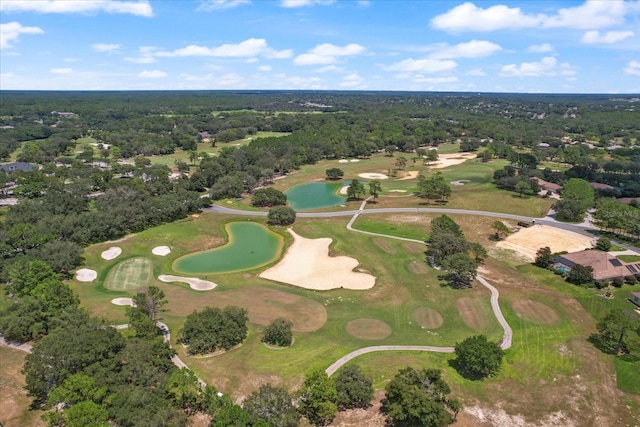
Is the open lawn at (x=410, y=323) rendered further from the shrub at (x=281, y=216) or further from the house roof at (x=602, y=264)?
the shrub at (x=281, y=216)

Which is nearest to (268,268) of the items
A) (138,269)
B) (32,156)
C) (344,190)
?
(138,269)

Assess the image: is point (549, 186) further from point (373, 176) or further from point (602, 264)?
point (602, 264)

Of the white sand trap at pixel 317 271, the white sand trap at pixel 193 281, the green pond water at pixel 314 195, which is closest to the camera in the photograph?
the white sand trap at pixel 193 281

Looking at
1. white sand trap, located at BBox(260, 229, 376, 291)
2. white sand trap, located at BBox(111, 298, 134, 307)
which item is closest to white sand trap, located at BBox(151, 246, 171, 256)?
white sand trap, located at BBox(111, 298, 134, 307)

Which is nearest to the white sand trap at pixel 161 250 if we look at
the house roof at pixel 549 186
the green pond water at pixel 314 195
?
the green pond water at pixel 314 195

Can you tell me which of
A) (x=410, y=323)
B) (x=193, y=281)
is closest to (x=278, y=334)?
(x=410, y=323)

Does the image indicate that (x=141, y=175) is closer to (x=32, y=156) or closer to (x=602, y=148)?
(x=32, y=156)

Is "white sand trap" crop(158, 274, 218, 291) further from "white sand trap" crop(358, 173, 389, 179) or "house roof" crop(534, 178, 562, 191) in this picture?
"house roof" crop(534, 178, 562, 191)
